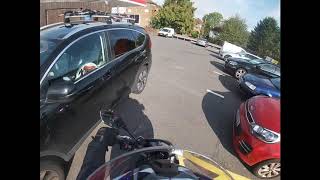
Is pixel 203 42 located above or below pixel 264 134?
above

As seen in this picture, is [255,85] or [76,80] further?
[255,85]

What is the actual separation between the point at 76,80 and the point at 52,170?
35.9 inches

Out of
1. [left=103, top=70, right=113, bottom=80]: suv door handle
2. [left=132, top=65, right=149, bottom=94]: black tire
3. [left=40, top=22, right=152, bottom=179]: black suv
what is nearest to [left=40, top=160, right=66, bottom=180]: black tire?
[left=40, top=22, right=152, bottom=179]: black suv

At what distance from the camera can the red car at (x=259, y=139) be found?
12.0 feet

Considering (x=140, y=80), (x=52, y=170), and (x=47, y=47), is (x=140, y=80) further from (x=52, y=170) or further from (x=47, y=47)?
(x=52, y=170)

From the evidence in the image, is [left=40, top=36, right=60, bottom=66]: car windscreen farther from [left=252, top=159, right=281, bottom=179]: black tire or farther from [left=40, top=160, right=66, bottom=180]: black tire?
[left=252, top=159, right=281, bottom=179]: black tire

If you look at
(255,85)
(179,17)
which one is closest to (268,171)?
(255,85)

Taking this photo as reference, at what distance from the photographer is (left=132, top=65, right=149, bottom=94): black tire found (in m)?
4.79

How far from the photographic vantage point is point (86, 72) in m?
3.32

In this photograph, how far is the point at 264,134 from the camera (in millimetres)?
3750

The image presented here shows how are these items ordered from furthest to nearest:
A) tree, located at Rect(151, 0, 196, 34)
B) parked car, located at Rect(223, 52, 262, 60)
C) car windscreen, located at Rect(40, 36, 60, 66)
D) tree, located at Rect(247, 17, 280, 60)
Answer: tree, located at Rect(151, 0, 196, 34)
parked car, located at Rect(223, 52, 262, 60)
car windscreen, located at Rect(40, 36, 60, 66)
tree, located at Rect(247, 17, 280, 60)
